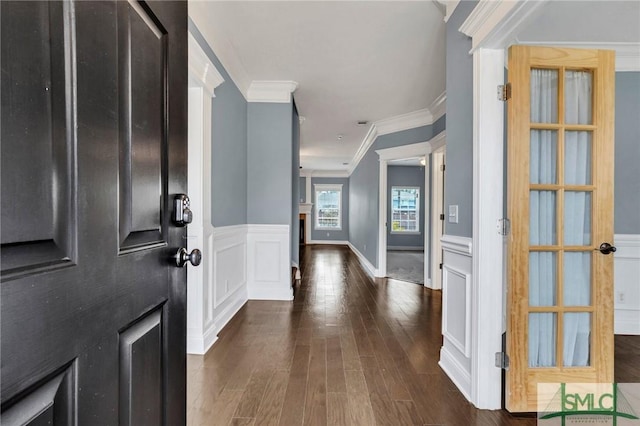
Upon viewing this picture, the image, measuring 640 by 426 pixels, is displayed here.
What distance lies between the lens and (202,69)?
2320 mm

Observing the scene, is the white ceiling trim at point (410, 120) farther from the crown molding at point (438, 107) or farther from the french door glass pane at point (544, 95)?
the french door glass pane at point (544, 95)

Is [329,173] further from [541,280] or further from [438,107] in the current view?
[541,280]

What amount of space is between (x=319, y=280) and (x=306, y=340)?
2.44 metres

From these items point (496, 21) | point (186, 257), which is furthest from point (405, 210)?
point (186, 257)

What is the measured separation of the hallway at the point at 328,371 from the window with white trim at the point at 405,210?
630 cm

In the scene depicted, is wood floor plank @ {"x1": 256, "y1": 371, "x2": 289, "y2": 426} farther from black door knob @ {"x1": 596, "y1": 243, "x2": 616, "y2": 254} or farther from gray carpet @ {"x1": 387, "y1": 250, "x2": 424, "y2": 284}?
gray carpet @ {"x1": 387, "y1": 250, "x2": 424, "y2": 284}

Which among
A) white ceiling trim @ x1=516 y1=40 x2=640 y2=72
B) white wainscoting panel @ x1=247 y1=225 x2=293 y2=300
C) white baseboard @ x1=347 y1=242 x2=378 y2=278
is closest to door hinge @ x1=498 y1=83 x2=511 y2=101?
white ceiling trim @ x1=516 y1=40 x2=640 y2=72

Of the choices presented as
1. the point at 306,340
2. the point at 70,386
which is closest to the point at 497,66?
the point at 70,386

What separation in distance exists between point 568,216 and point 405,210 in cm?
815

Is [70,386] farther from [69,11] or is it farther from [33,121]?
[69,11]

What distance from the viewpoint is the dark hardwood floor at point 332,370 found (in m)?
1.67

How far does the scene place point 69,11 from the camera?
0.52m

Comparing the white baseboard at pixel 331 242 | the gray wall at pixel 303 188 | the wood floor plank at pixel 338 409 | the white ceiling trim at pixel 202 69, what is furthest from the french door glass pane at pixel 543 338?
the gray wall at pixel 303 188

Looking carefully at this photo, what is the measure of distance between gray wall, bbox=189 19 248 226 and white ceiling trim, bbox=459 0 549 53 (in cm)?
189
